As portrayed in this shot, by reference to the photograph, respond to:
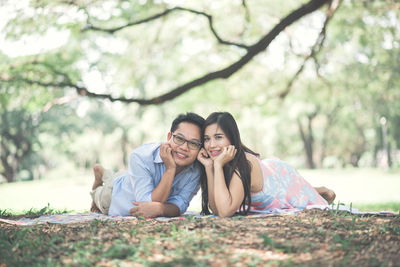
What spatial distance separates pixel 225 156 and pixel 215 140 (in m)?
0.28

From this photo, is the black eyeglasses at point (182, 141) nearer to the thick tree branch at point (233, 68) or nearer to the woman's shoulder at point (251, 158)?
the woman's shoulder at point (251, 158)

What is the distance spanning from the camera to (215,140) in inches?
185

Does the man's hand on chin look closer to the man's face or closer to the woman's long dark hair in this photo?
the man's face

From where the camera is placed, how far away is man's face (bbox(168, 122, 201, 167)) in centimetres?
474

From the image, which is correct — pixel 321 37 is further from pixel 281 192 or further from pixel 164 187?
pixel 164 187

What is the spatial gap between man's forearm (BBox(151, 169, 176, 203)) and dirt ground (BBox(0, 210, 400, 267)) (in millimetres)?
609

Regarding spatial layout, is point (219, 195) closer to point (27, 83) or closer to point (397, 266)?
point (397, 266)

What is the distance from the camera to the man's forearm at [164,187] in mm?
4602

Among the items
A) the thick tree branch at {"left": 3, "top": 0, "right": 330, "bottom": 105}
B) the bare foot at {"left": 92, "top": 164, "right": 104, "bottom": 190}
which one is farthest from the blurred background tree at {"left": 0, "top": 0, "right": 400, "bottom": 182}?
the bare foot at {"left": 92, "top": 164, "right": 104, "bottom": 190}

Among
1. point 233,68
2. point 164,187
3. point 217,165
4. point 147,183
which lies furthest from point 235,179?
point 233,68

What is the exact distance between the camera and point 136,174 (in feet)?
15.7

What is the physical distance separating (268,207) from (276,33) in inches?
177

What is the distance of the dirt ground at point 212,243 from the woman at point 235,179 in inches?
19.6

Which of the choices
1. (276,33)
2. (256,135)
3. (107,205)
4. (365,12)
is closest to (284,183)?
(107,205)
